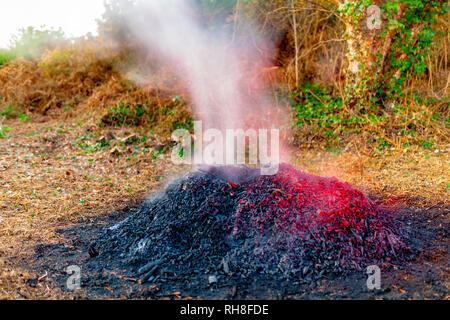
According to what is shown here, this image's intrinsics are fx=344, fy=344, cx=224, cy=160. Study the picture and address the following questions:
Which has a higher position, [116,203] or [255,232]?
[116,203]

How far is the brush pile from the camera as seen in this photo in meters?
3.16

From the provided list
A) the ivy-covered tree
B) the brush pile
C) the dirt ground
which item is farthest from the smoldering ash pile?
the ivy-covered tree

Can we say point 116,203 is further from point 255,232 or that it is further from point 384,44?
point 384,44

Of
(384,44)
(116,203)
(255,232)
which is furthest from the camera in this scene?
(384,44)

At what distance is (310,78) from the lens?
8766mm

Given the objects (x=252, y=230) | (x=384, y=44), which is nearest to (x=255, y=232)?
(x=252, y=230)

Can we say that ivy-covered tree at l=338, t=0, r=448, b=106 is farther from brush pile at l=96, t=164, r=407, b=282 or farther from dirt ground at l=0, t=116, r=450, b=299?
brush pile at l=96, t=164, r=407, b=282

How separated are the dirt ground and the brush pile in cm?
17

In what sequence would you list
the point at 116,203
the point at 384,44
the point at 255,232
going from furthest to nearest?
the point at 384,44 < the point at 116,203 < the point at 255,232

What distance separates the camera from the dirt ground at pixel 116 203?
9.39 feet

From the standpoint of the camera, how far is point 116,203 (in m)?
4.88

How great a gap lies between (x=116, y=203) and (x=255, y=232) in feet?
7.67
